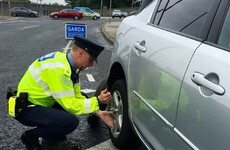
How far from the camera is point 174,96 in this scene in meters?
2.05

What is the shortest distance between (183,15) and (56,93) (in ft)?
3.80

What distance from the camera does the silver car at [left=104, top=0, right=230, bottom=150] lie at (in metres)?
1.70

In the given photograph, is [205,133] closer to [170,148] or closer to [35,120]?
[170,148]

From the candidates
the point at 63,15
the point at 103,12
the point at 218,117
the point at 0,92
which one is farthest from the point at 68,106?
the point at 103,12

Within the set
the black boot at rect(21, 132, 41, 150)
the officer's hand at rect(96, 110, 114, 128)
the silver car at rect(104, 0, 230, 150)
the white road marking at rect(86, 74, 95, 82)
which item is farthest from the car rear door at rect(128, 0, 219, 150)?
the white road marking at rect(86, 74, 95, 82)

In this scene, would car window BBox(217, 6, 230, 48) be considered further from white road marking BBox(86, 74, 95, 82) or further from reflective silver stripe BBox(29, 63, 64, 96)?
white road marking BBox(86, 74, 95, 82)

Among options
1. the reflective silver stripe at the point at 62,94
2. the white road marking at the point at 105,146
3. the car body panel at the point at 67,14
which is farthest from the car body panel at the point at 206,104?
the car body panel at the point at 67,14

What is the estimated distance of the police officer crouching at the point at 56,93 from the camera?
2.81 meters

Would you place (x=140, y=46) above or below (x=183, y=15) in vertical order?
below

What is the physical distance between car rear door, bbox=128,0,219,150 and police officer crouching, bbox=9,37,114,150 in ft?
1.27

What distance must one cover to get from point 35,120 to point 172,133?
1.37 m

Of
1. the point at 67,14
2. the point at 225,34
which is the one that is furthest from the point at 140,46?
the point at 67,14

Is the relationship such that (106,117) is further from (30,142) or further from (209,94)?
(209,94)

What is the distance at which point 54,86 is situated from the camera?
279cm
